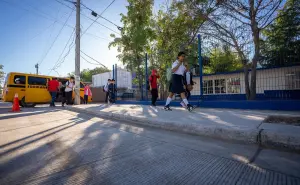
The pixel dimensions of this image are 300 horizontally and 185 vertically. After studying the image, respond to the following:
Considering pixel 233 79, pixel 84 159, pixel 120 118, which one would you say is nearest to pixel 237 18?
pixel 233 79

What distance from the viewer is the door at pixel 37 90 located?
382 inches

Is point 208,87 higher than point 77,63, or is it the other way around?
point 77,63

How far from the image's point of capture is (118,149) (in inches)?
83.0

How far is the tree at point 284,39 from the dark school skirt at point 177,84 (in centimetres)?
364

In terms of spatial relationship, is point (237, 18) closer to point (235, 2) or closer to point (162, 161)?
point (235, 2)

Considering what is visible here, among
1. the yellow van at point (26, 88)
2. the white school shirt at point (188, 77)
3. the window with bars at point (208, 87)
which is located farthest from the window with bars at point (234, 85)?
the yellow van at point (26, 88)

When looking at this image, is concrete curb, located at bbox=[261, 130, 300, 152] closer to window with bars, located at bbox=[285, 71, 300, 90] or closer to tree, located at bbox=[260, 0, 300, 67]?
tree, located at bbox=[260, 0, 300, 67]

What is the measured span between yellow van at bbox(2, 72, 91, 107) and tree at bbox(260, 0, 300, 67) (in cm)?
1231

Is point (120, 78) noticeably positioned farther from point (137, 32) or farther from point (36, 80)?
point (36, 80)

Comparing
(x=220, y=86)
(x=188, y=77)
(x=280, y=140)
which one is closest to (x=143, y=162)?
(x=280, y=140)

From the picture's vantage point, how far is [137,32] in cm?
1505

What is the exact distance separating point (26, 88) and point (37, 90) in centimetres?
61

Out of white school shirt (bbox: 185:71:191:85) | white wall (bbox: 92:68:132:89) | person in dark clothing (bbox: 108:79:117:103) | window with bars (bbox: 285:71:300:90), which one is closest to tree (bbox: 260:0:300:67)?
window with bars (bbox: 285:71:300:90)

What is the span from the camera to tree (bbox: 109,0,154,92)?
1507 cm
